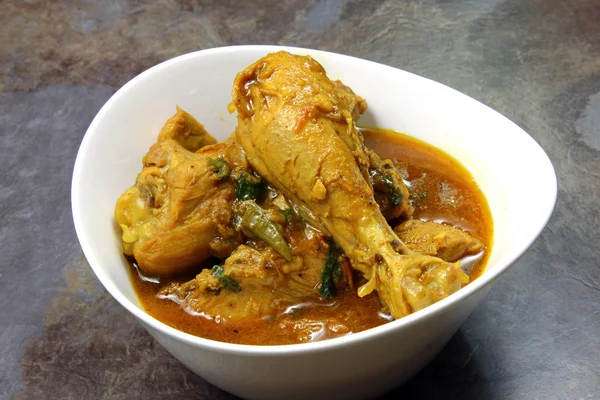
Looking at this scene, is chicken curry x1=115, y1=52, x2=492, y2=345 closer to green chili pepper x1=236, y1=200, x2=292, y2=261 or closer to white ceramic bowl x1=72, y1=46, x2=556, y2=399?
green chili pepper x1=236, y1=200, x2=292, y2=261

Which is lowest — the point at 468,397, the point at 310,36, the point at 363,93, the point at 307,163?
the point at 468,397

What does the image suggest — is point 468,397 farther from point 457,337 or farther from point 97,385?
point 97,385

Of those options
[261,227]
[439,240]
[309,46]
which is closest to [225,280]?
[261,227]

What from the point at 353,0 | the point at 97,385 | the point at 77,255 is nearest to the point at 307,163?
the point at 97,385

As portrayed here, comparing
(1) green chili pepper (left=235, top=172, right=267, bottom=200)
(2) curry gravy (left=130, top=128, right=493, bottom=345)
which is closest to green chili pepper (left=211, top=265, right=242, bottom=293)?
(2) curry gravy (left=130, top=128, right=493, bottom=345)

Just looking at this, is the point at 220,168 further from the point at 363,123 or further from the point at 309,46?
the point at 309,46
